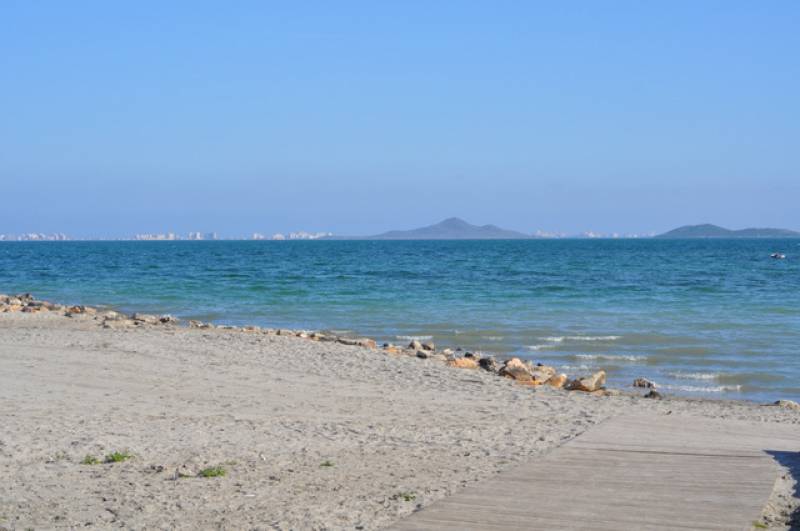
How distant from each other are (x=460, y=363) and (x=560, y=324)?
852 centimetres

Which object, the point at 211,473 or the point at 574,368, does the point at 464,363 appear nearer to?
the point at 574,368

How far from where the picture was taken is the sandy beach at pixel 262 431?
23.6ft

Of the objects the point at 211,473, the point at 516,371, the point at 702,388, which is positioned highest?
the point at 516,371

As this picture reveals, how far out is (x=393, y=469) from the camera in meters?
8.38

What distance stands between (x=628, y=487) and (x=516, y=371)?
742 cm

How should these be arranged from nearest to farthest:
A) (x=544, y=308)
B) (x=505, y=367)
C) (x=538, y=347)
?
(x=505, y=367), (x=538, y=347), (x=544, y=308)

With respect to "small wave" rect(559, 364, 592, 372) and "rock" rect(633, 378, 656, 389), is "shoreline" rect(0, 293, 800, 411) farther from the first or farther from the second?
"small wave" rect(559, 364, 592, 372)

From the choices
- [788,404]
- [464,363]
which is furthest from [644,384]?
[464,363]

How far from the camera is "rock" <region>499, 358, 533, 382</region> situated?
14.6 metres

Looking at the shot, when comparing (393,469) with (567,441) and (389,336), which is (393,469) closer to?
(567,441)

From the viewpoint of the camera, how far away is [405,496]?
24.3 ft

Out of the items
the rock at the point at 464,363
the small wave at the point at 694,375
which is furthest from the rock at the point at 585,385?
the small wave at the point at 694,375

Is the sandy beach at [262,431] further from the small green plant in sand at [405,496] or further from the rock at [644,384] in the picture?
the rock at [644,384]

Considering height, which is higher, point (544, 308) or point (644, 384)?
point (544, 308)
